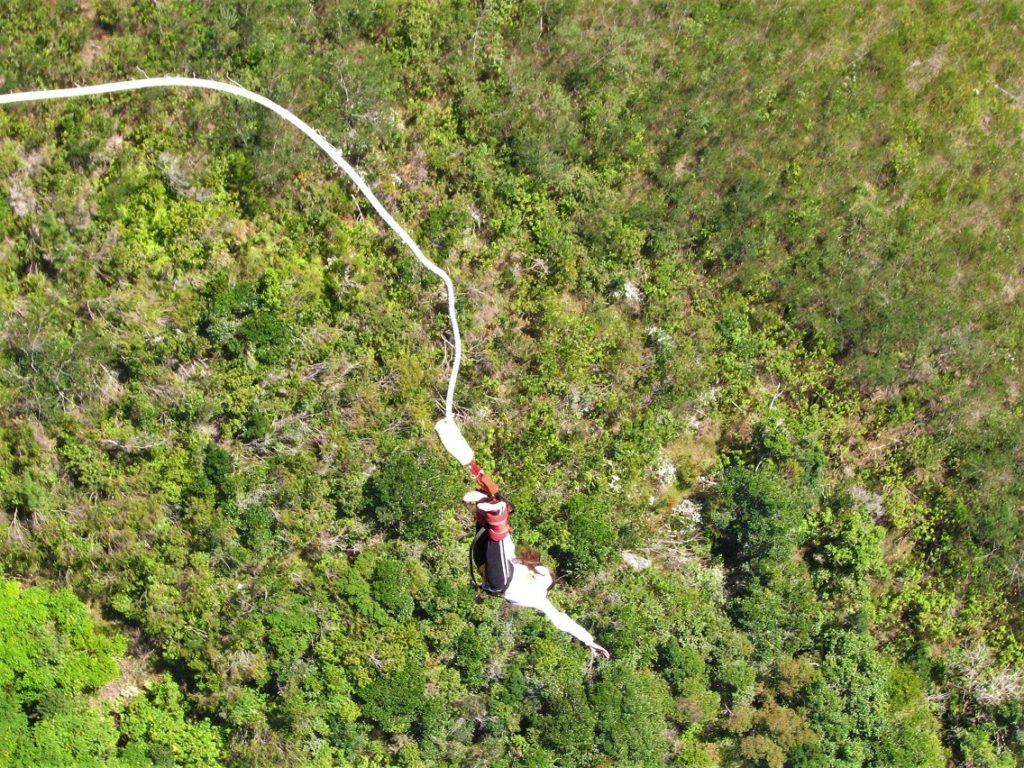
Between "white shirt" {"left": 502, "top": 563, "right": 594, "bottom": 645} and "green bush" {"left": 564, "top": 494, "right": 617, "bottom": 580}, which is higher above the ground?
"green bush" {"left": 564, "top": 494, "right": 617, "bottom": 580}

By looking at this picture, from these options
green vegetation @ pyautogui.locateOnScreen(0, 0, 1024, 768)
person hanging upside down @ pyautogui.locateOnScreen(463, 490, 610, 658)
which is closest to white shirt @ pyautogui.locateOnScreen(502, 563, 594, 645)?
person hanging upside down @ pyautogui.locateOnScreen(463, 490, 610, 658)

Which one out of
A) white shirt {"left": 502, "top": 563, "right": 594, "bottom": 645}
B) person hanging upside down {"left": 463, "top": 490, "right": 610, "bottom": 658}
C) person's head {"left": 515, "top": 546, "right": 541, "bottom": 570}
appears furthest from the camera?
person's head {"left": 515, "top": 546, "right": 541, "bottom": 570}

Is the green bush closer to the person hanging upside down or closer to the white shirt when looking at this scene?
the person hanging upside down

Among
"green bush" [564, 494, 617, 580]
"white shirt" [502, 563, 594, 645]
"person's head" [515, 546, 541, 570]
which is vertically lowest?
"white shirt" [502, 563, 594, 645]

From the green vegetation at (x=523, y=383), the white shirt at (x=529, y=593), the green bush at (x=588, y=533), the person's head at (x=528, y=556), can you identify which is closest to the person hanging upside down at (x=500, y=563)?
the white shirt at (x=529, y=593)

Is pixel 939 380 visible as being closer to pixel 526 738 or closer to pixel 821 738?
pixel 821 738

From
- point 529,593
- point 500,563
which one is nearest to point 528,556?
point 529,593

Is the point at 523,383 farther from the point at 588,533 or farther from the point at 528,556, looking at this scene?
the point at 528,556
